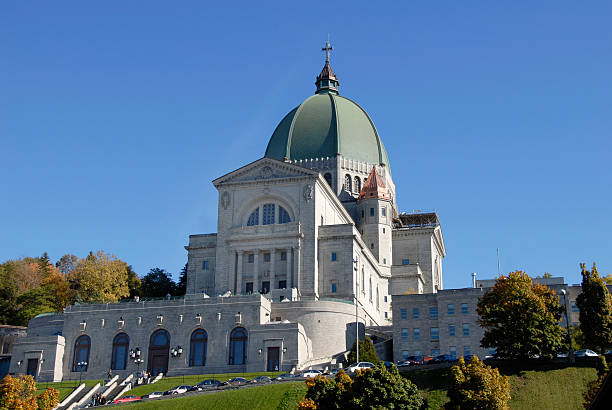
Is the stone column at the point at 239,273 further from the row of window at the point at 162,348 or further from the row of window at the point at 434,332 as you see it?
the row of window at the point at 434,332

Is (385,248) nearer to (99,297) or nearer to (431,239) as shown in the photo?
(431,239)

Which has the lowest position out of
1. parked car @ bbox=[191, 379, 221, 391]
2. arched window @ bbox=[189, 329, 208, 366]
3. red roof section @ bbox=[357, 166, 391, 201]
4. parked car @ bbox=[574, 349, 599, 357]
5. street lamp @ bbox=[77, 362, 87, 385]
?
parked car @ bbox=[191, 379, 221, 391]

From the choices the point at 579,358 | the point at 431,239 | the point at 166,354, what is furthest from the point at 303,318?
the point at 431,239

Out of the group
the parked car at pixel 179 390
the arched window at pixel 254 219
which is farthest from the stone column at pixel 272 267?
the parked car at pixel 179 390

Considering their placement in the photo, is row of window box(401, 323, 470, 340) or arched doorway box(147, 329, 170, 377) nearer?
row of window box(401, 323, 470, 340)

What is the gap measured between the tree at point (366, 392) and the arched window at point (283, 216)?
4343 centimetres

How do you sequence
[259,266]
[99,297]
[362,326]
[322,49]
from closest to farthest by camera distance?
[362,326] → [259,266] → [99,297] → [322,49]

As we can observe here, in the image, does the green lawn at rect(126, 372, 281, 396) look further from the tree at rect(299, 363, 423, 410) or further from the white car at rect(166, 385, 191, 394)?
the tree at rect(299, 363, 423, 410)

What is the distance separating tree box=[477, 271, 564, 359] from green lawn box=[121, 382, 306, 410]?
1618 centimetres

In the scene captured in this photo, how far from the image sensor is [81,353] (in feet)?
267

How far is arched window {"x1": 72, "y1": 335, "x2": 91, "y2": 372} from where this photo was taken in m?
80.4

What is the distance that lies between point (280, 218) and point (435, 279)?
1352 inches

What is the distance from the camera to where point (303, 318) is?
263 ft

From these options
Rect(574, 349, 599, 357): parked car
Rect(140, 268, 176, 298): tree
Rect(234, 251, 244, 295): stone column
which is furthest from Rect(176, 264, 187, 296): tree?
Rect(574, 349, 599, 357): parked car
